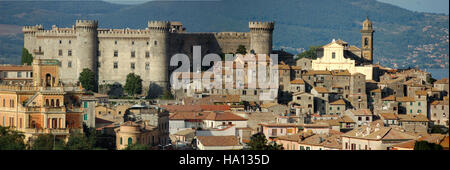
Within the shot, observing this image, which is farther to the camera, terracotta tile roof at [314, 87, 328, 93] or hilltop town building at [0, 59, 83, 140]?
terracotta tile roof at [314, 87, 328, 93]

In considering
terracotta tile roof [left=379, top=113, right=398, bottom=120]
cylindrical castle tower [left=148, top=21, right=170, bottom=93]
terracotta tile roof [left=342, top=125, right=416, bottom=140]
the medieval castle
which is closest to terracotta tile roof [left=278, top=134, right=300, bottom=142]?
terracotta tile roof [left=342, top=125, right=416, bottom=140]

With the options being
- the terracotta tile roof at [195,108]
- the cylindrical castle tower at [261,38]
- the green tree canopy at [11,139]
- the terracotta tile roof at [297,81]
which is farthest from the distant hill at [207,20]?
the green tree canopy at [11,139]

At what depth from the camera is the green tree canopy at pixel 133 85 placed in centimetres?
9306

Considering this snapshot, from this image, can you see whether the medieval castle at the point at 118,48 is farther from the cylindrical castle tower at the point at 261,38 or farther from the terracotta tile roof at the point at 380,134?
the terracotta tile roof at the point at 380,134

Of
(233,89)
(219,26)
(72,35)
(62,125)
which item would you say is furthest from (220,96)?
(219,26)

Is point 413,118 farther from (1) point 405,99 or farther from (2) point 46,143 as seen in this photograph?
(2) point 46,143

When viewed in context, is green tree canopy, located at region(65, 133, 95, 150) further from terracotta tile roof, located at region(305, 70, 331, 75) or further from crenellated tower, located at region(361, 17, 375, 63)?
crenellated tower, located at region(361, 17, 375, 63)

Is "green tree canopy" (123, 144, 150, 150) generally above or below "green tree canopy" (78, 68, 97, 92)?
below

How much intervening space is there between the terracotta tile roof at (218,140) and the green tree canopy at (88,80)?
29.9 meters

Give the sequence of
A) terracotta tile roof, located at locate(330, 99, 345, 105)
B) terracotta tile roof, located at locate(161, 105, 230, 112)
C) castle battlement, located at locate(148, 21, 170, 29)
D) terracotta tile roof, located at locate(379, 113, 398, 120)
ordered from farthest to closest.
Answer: castle battlement, located at locate(148, 21, 170, 29)
terracotta tile roof, located at locate(330, 99, 345, 105)
terracotta tile roof, located at locate(379, 113, 398, 120)
terracotta tile roof, located at locate(161, 105, 230, 112)

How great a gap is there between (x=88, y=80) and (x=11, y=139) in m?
35.6

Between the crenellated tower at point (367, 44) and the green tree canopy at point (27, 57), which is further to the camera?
the crenellated tower at point (367, 44)

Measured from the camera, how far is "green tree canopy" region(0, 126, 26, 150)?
54.6 meters
